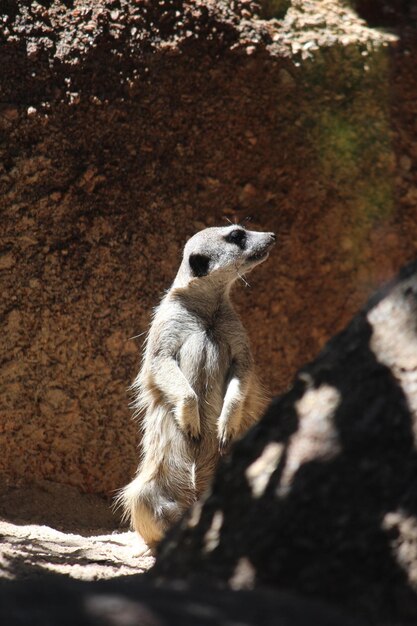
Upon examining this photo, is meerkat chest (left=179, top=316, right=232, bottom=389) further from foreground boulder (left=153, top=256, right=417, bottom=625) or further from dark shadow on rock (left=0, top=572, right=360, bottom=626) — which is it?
dark shadow on rock (left=0, top=572, right=360, bottom=626)

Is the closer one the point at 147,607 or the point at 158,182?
the point at 147,607

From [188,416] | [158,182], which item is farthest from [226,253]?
[158,182]

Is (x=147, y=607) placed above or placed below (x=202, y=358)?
above

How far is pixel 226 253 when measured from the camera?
14.1ft

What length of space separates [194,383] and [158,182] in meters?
1.65

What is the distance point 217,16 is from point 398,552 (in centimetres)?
426

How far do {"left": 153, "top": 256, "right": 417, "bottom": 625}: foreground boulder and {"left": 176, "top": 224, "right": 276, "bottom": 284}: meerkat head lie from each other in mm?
1974

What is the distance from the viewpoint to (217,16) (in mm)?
5250

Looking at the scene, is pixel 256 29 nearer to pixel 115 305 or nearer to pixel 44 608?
pixel 115 305

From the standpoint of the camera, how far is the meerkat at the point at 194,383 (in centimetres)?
404

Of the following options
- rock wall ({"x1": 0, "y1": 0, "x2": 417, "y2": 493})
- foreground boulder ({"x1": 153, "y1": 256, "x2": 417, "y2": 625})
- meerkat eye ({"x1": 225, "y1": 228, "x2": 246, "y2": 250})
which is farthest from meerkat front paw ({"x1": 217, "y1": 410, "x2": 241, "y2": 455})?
foreground boulder ({"x1": 153, "y1": 256, "x2": 417, "y2": 625})

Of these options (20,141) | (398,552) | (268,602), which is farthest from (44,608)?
(20,141)

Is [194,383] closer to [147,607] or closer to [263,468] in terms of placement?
[263,468]

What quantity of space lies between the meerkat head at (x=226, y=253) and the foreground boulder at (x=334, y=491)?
1.97m
